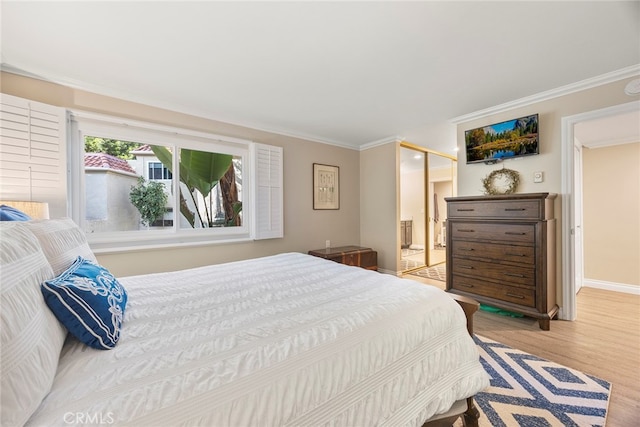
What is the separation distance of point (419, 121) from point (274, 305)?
3.31 m

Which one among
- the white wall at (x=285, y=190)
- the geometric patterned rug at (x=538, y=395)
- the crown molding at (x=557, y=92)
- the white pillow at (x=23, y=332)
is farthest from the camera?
the white wall at (x=285, y=190)

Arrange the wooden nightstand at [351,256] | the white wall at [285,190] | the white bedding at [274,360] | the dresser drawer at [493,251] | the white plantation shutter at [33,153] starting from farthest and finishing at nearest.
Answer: the wooden nightstand at [351,256] < the dresser drawer at [493,251] < the white wall at [285,190] < the white plantation shutter at [33,153] < the white bedding at [274,360]

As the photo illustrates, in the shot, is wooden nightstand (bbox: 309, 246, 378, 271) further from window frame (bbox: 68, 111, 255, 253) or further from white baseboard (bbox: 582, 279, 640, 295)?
white baseboard (bbox: 582, 279, 640, 295)

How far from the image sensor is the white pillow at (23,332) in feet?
1.85

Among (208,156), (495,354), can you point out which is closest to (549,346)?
(495,354)

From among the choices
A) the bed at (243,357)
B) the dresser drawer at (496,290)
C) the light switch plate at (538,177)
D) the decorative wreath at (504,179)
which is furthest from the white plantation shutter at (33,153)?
the light switch plate at (538,177)

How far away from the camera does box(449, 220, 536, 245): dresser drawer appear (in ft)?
8.31

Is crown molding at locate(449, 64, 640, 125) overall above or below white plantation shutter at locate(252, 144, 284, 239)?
above

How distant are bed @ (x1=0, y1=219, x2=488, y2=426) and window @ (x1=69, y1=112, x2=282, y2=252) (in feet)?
4.80

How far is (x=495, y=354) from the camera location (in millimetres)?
2070

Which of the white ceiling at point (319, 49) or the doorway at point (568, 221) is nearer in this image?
the white ceiling at point (319, 49)

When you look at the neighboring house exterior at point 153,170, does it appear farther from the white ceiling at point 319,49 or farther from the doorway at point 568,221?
the doorway at point 568,221

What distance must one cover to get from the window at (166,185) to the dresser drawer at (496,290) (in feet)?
8.12

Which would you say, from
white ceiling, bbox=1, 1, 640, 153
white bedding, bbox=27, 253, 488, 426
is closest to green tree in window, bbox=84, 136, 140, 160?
white ceiling, bbox=1, 1, 640, 153
